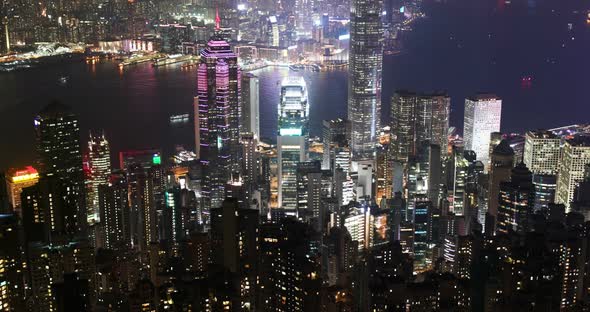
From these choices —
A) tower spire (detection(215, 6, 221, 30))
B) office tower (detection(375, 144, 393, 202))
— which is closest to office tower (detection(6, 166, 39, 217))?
office tower (detection(375, 144, 393, 202))

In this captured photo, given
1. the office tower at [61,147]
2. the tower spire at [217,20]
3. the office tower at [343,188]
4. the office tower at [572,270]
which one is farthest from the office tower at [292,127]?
the office tower at [572,270]

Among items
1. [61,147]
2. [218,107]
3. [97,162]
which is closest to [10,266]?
[61,147]

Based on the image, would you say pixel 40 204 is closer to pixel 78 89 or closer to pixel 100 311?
pixel 100 311

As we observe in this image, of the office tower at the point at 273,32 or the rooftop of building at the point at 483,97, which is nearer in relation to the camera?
the rooftop of building at the point at 483,97

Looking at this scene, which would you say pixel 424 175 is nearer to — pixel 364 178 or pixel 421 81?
pixel 364 178

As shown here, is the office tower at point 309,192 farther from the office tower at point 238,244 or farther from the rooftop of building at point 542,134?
the rooftop of building at point 542,134

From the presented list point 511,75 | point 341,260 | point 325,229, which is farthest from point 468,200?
point 511,75
